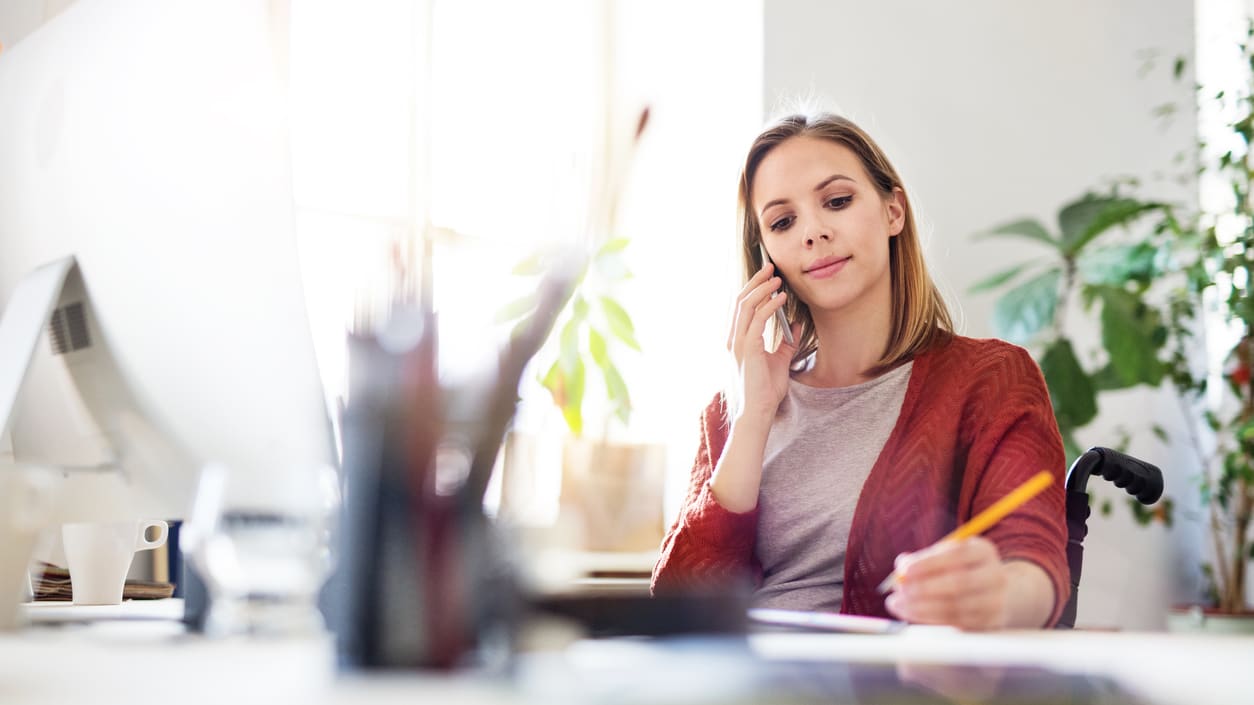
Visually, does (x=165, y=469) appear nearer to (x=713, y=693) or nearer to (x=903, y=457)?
(x=713, y=693)

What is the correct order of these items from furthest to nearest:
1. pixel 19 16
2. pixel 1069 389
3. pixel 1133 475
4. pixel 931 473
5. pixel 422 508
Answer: pixel 1069 389 < pixel 19 16 < pixel 931 473 < pixel 1133 475 < pixel 422 508

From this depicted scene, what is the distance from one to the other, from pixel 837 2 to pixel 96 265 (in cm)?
313

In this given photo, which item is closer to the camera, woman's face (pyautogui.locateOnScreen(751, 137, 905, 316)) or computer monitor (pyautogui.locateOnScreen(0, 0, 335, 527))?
computer monitor (pyautogui.locateOnScreen(0, 0, 335, 527))

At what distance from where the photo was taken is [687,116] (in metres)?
3.65

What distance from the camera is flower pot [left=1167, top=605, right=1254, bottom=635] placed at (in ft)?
10.7

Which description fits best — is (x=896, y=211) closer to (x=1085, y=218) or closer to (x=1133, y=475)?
(x=1133, y=475)

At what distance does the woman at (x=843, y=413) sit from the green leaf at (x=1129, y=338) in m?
1.86

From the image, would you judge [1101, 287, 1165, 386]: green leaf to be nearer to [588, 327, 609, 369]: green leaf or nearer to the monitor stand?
[588, 327, 609, 369]: green leaf

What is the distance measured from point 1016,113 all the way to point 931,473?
9.12 feet

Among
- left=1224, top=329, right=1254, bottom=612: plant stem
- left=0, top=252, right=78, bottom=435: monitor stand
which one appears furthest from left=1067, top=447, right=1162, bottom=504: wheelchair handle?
left=1224, top=329, right=1254, bottom=612: plant stem

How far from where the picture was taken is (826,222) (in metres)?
1.51

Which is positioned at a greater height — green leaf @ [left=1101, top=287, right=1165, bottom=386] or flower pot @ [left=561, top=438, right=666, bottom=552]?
green leaf @ [left=1101, top=287, right=1165, bottom=386]

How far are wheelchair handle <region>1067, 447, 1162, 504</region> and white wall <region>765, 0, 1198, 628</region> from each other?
228 centimetres

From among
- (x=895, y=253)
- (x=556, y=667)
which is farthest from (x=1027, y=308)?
(x=556, y=667)
